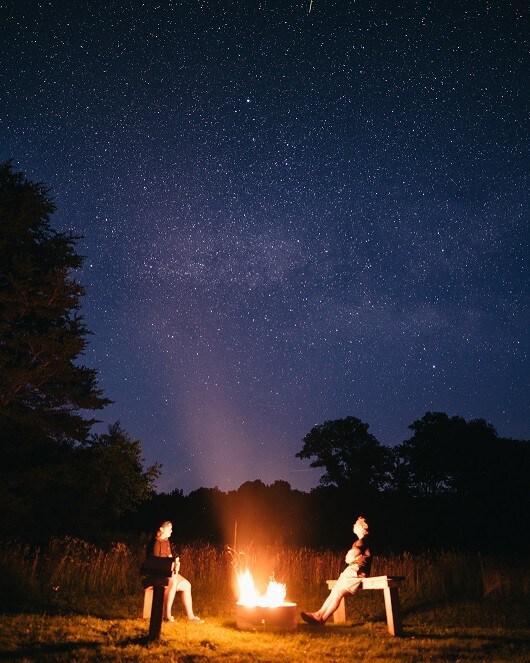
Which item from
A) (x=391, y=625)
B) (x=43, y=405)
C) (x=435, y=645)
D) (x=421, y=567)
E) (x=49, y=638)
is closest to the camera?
(x=49, y=638)

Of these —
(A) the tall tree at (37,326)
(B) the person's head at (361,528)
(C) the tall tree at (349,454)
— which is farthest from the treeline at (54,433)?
(C) the tall tree at (349,454)

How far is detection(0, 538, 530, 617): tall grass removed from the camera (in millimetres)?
9211

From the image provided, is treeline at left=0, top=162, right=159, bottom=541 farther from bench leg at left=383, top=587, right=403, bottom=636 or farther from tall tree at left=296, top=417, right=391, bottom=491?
tall tree at left=296, top=417, right=391, bottom=491

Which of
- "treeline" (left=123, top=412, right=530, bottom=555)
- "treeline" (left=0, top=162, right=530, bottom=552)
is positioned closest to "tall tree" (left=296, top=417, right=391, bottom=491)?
"treeline" (left=123, top=412, right=530, bottom=555)

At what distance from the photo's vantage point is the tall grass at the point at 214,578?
9.21 m

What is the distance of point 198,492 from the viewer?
44.1 meters

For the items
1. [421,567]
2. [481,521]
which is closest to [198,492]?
[481,521]

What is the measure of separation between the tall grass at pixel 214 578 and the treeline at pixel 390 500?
1315 centimetres

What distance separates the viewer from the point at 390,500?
3581 cm

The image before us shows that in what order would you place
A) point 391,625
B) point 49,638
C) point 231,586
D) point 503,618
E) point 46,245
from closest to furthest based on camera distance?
point 49,638, point 391,625, point 503,618, point 231,586, point 46,245

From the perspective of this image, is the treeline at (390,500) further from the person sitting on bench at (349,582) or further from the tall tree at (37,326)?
the person sitting on bench at (349,582)

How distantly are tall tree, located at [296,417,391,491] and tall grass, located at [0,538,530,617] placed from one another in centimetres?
2840

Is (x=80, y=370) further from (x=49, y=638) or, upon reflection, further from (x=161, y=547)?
(x=49, y=638)

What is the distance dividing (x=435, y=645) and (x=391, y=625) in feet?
2.78
